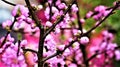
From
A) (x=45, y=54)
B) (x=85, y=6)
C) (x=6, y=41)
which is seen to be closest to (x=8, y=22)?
(x=6, y=41)

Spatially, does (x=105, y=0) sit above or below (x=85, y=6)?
below

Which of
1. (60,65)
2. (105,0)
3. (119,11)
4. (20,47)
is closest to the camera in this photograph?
(20,47)

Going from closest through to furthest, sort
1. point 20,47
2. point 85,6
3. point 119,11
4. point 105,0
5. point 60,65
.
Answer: point 20,47
point 60,65
point 119,11
point 105,0
point 85,6

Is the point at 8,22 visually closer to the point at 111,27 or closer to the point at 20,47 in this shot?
the point at 20,47

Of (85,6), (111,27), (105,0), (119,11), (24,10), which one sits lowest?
(24,10)

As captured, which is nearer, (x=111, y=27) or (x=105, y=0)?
(x=105, y=0)

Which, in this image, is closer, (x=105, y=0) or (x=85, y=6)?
(x=105, y=0)

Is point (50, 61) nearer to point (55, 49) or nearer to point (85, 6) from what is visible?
point (55, 49)

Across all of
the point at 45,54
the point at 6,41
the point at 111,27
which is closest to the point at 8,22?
the point at 6,41

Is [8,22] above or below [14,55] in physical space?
above
